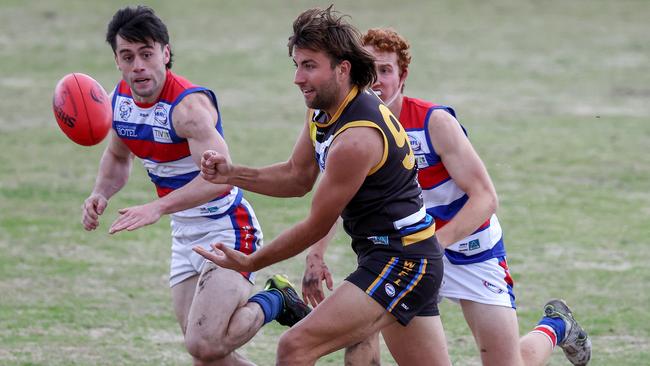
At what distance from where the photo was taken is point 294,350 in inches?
203

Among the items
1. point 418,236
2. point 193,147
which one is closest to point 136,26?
point 193,147

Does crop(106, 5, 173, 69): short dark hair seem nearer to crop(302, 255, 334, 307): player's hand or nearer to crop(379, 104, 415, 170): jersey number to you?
crop(302, 255, 334, 307): player's hand

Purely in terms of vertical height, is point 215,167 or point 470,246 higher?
point 215,167

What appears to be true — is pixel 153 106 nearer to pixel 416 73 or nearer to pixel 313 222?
pixel 313 222

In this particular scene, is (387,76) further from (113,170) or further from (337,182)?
(113,170)

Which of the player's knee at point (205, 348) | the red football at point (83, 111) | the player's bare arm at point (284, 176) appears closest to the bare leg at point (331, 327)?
the player's bare arm at point (284, 176)

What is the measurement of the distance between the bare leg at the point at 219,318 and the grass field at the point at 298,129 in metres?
1.29

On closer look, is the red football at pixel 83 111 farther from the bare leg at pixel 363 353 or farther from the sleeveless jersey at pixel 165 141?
the bare leg at pixel 363 353

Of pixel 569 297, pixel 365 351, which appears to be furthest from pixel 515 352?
pixel 569 297

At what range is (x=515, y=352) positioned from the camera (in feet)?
20.0

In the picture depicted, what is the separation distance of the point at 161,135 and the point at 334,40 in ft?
5.49

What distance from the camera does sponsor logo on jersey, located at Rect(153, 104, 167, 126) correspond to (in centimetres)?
655

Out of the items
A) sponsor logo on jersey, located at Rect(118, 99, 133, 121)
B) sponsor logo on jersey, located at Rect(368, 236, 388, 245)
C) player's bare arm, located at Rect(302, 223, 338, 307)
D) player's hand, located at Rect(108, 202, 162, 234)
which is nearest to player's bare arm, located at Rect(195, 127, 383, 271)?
sponsor logo on jersey, located at Rect(368, 236, 388, 245)

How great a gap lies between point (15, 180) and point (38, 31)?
38.8 ft
